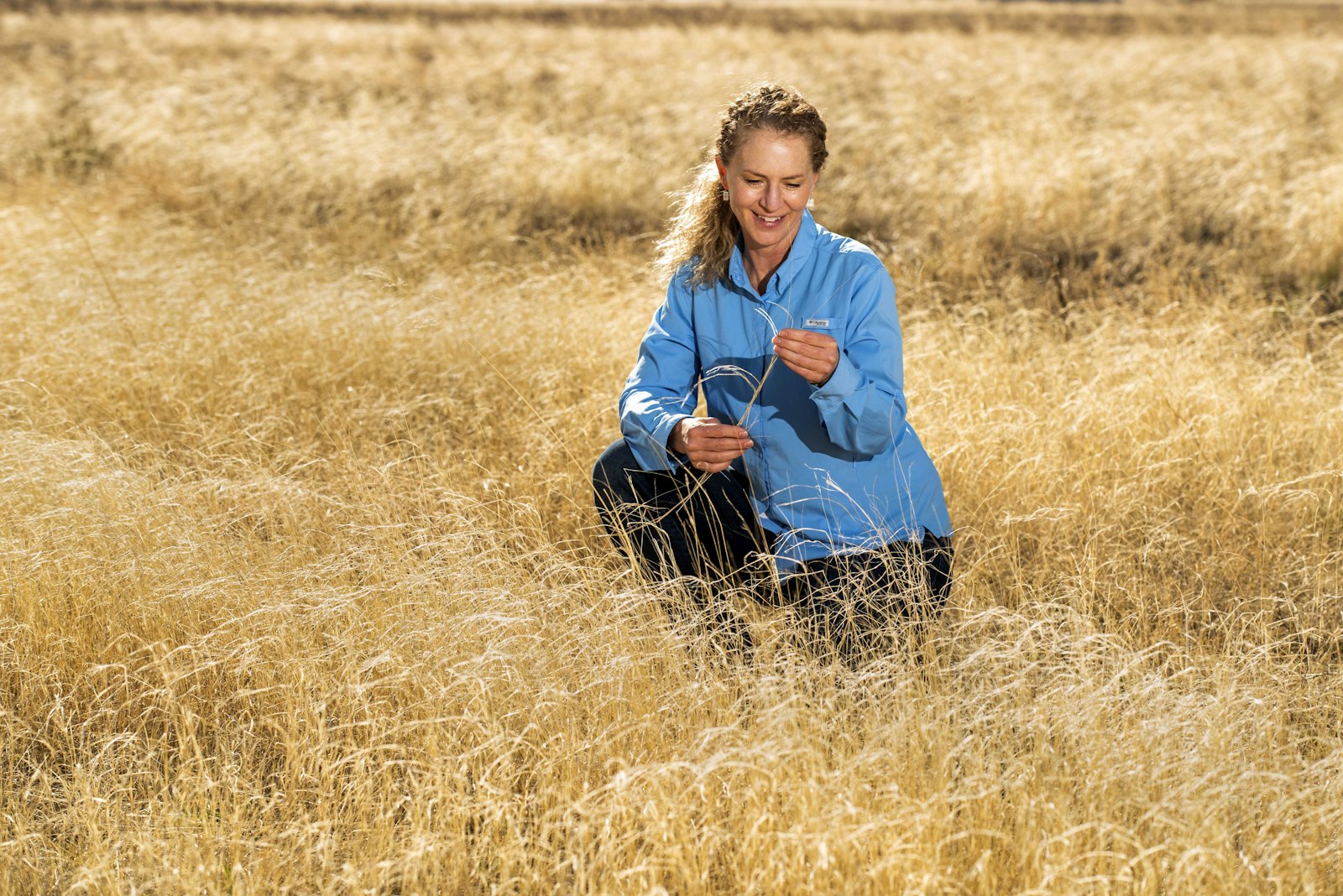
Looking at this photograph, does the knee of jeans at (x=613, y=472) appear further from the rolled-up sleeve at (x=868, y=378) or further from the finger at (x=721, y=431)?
the rolled-up sleeve at (x=868, y=378)

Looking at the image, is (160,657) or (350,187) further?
(350,187)

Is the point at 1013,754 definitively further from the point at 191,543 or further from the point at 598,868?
the point at 191,543

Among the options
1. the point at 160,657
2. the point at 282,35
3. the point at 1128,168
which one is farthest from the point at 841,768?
the point at 282,35

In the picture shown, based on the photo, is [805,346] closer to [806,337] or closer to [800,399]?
[806,337]

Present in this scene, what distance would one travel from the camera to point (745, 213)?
2705mm

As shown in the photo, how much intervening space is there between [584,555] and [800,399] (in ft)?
3.04

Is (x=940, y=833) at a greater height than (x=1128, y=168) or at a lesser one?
lesser

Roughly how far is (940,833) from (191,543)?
1.88 meters

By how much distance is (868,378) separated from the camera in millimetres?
2582

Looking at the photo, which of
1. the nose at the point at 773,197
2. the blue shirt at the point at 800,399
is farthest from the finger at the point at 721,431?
the nose at the point at 773,197

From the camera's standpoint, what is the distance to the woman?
262 centimetres

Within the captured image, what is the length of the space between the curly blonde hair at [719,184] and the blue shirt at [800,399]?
0.13 ft

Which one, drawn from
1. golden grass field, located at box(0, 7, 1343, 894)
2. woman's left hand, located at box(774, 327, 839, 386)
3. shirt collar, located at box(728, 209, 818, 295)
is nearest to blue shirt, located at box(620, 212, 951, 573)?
shirt collar, located at box(728, 209, 818, 295)

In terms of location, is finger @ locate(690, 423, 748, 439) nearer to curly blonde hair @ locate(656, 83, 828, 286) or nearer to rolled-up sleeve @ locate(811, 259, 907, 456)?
rolled-up sleeve @ locate(811, 259, 907, 456)
